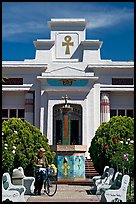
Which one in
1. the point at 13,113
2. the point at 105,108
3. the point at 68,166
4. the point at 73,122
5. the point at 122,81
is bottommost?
the point at 68,166

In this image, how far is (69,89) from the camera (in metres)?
28.8

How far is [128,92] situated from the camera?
96.6ft

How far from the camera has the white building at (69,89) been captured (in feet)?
94.7

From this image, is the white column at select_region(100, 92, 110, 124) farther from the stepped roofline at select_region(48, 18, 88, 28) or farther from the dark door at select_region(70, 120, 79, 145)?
the stepped roofline at select_region(48, 18, 88, 28)

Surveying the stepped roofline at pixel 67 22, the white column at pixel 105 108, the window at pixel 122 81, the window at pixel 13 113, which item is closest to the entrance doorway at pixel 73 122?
Answer: the white column at pixel 105 108

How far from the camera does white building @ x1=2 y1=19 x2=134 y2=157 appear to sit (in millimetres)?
28859

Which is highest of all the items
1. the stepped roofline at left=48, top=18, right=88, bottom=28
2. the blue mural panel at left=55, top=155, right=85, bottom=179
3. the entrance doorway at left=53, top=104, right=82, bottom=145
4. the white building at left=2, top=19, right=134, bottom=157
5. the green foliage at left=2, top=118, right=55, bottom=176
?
the stepped roofline at left=48, top=18, right=88, bottom=28

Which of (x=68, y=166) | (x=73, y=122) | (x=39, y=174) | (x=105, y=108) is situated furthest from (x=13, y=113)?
(x=39, y=174)

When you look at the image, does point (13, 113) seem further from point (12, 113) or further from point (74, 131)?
point (74, 131)

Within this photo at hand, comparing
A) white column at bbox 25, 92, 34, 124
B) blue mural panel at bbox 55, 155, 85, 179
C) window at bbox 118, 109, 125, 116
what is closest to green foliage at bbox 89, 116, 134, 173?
blue mural panel at bbox 55, 155, 85, 179

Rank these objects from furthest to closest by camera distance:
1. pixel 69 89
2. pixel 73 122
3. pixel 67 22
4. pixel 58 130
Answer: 1. pixel 67 22
2. pixel 73 122
3. pixel 58 130
4. pixel 69 89

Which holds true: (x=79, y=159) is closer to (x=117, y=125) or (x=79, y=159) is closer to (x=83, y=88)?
(x=117, y=125)

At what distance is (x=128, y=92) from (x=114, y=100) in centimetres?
106

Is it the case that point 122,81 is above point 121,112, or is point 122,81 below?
above
